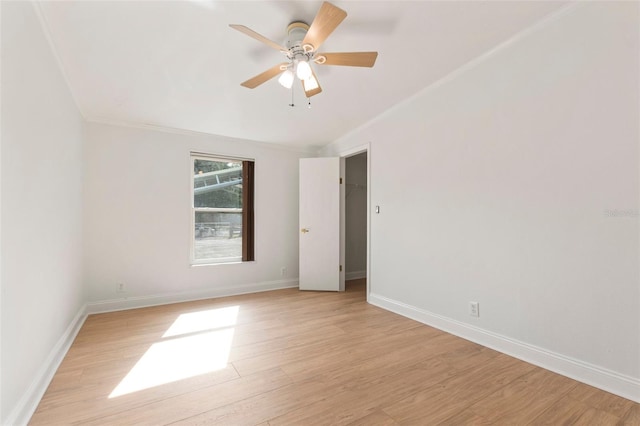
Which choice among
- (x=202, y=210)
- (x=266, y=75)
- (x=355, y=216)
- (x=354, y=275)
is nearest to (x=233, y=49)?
(x=266, y=75)

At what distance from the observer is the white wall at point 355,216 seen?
17.5 feet

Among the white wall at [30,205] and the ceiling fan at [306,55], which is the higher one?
the ceiling fan at [306,55]

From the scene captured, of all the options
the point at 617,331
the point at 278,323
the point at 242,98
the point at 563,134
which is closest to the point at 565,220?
the point at 563,134

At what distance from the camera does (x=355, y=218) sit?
5.43 meters

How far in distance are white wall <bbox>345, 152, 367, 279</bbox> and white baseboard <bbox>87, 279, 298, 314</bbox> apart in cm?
128

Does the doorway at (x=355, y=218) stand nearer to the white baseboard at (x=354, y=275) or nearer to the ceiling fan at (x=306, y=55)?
the white baseboard at (x=354, y=275)

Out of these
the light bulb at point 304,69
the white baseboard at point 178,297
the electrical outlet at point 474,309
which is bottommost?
the white baseboard at point 178,297

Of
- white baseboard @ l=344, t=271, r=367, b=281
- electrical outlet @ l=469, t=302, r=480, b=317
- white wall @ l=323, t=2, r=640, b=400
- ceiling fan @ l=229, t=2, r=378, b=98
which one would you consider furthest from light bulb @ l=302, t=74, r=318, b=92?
white baseboard @ l=344, t=271, r=367, b=281

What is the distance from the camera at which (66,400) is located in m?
1.73

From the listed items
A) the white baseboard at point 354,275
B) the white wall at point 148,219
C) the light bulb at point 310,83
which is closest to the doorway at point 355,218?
the white baseboard at point 354,275

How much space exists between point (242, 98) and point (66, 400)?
9.13 feet

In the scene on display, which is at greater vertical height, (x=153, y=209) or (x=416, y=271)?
(x=153, y=209)

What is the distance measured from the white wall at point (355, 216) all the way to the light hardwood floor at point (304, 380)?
2342 mm

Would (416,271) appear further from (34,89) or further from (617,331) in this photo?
(34,89)
